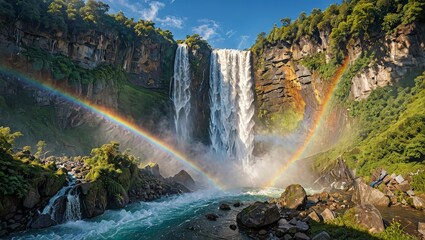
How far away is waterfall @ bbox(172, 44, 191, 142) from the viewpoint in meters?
39.6

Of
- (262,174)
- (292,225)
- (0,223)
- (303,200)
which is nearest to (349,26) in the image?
(262,174)

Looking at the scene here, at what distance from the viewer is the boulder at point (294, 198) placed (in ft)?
49.2

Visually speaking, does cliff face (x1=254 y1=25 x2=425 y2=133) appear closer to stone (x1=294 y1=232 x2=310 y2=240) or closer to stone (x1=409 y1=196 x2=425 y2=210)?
stone (x1=409 y1=196 x2=425 y2=210)

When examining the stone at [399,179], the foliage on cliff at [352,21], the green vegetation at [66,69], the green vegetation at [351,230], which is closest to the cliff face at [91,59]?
the green vegetation at [66,69]

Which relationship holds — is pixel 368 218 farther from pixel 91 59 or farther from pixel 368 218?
pixel 91 59

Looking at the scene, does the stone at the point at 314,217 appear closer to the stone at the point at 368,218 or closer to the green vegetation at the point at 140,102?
the stone at the point at 368,218

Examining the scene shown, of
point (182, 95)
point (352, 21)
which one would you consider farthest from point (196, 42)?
point (352, 21)

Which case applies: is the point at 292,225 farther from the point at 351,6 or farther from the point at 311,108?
the point at 351,6

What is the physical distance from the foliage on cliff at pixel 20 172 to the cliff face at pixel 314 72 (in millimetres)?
30673

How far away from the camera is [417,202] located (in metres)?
14.1

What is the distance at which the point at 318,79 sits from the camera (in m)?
36.4

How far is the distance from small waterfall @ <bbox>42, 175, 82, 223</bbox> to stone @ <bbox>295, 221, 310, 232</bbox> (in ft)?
38.6

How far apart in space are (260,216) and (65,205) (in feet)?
34.6

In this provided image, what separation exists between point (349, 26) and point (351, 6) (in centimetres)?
303
